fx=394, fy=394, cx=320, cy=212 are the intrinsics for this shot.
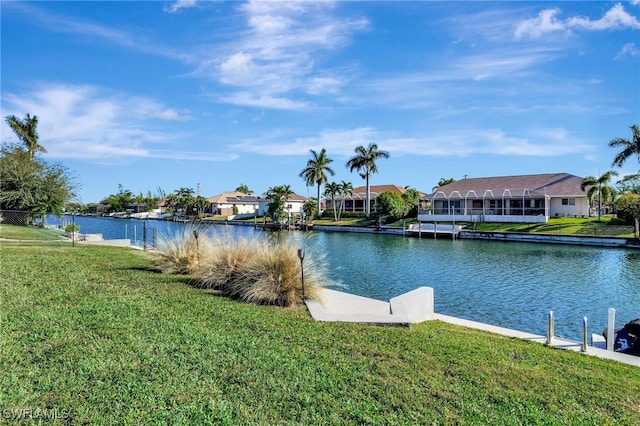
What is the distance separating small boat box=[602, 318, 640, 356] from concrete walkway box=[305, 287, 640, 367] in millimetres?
397

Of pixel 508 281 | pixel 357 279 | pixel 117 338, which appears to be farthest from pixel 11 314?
pixel 508 281

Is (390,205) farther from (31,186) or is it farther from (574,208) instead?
(31,186)

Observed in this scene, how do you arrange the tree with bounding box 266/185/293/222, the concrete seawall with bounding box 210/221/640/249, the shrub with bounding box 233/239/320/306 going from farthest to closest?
the tree with bounding box 266/185/293/222 < the concrete seawall with bounding box 210/221/640/249 < the shrub with bounding box 233/239/320/306

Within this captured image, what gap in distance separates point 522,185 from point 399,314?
47.6m

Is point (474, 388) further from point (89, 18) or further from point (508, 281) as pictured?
point (508, 281)

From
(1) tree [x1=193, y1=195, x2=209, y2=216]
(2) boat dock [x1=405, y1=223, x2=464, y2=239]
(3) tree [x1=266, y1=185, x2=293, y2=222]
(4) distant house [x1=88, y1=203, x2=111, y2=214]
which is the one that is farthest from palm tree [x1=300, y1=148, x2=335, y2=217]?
(4) distant house [x1=88, y1=203, x2=111, y2=214]

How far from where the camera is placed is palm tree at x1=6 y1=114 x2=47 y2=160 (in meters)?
35.6

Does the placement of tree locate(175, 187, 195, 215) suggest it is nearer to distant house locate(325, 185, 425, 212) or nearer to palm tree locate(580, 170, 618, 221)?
distant house locate(325, 185, 425, 212)

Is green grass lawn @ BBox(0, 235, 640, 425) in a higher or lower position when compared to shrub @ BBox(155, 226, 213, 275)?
lower

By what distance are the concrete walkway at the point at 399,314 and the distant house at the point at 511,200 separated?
36.7 meters

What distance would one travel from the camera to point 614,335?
23.5 feet


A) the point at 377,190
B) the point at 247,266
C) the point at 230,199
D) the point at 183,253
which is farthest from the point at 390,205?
the point at 230,199

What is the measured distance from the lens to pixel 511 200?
46.5 m

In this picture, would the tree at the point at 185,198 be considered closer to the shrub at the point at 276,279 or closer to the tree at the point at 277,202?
the tree at the point at 277,202
